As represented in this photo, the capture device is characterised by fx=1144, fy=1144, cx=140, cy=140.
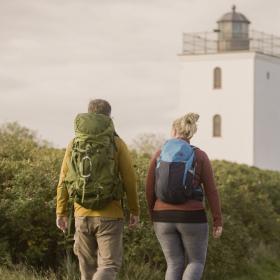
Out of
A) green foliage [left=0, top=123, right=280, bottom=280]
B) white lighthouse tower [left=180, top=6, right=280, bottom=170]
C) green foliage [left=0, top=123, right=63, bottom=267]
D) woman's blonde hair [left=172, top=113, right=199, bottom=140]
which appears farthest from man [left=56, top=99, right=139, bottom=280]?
white lighthouse tower [left=180, top=6, right=280, bottom=170]

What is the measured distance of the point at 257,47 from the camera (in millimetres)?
73062

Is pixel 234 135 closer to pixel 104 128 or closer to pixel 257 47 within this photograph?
pixel 257 47

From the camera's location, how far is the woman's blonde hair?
1133 cm

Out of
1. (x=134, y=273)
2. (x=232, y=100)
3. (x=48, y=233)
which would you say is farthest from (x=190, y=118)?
(x=232, y=100)

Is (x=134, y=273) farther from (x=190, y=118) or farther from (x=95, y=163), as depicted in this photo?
(x=95, y=163)

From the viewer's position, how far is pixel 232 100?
6981 centimetres

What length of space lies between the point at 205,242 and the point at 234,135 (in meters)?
58.8

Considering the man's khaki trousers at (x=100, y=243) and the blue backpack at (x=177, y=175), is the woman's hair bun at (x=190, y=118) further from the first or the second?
the man's khaki trousers at (x=100, y=243)

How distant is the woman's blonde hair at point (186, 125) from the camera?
11.3m

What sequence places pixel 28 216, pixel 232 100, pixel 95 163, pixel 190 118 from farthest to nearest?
pixel 232 100, pixel 28 216, pixel 190 118, pixel 95 163

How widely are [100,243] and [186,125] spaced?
1477mm

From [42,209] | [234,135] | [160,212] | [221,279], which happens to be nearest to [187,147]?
[160,212]

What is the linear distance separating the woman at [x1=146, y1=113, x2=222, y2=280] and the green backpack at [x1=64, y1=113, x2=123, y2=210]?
70 cm

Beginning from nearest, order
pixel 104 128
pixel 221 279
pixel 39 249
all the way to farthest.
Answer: pixel 104 128, pixel 39 249, pixel 221 279
